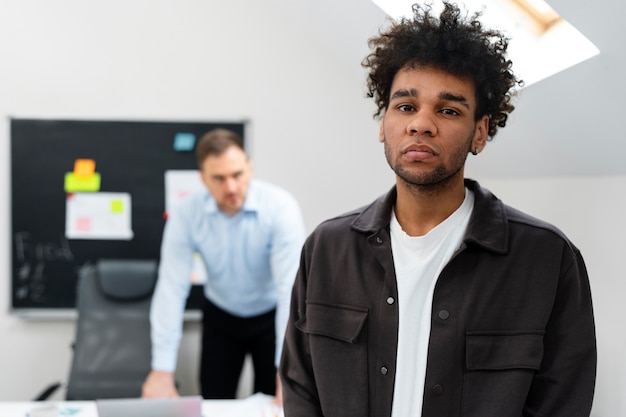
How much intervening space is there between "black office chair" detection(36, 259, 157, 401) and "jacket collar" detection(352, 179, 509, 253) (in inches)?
74.5

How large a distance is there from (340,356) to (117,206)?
244 centimetres

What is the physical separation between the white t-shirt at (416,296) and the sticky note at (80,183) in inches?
99.6

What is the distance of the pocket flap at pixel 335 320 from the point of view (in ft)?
4.29

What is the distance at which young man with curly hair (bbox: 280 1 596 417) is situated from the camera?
1.21 metres

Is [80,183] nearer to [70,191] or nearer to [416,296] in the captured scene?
[70,191]

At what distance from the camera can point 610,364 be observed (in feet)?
6.22

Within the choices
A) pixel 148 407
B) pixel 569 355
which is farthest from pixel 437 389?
pixel 148 407

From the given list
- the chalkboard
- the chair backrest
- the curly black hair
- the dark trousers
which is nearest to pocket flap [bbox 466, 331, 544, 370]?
the curly black hair

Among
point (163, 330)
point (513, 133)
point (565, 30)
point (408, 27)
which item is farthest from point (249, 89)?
point (408, 27)

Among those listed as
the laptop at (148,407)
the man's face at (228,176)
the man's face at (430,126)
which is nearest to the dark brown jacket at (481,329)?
the man's face at (430,126)

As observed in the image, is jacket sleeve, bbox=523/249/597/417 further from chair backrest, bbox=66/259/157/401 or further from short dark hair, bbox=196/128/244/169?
chair backrest, bbox=66/259/157/401

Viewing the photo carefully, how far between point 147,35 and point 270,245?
1.45 meters

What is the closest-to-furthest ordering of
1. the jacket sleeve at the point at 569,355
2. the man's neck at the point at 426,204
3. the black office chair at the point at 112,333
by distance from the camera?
the jacket sleeve at the point at 569,355 → the man's neck at the point at 426,204 → the black office chair at the point at 112,333

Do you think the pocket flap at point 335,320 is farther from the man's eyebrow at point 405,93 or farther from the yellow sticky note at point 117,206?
the yellow sticky note at point 117,206
